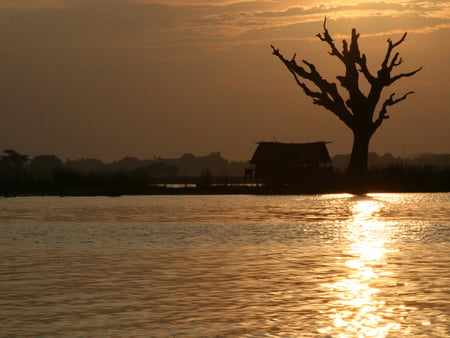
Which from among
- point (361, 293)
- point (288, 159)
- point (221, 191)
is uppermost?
point (288, 159)

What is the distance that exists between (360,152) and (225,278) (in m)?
47.8

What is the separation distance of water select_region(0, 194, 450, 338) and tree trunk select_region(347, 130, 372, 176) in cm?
3001

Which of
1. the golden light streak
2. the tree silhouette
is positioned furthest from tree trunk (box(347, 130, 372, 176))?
the golden light streak

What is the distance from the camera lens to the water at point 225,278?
1182 cm

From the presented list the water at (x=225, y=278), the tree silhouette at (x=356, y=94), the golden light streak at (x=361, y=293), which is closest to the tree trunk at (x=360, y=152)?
the tree silhouette at (x=356, y=94)

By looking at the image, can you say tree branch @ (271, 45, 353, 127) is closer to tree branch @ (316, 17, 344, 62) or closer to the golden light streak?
tree branch @ (316, 17, 344, 62)

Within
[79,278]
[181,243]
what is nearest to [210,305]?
[79,278]

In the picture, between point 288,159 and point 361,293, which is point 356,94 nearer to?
point 288,159

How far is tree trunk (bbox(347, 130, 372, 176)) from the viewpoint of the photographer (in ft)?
207

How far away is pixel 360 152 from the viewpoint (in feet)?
208

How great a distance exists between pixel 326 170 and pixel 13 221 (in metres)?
37.7

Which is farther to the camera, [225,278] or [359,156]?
[359,156]

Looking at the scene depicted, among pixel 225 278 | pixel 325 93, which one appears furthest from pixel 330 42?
pixel 225 278

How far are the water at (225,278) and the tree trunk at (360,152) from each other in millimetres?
30008
